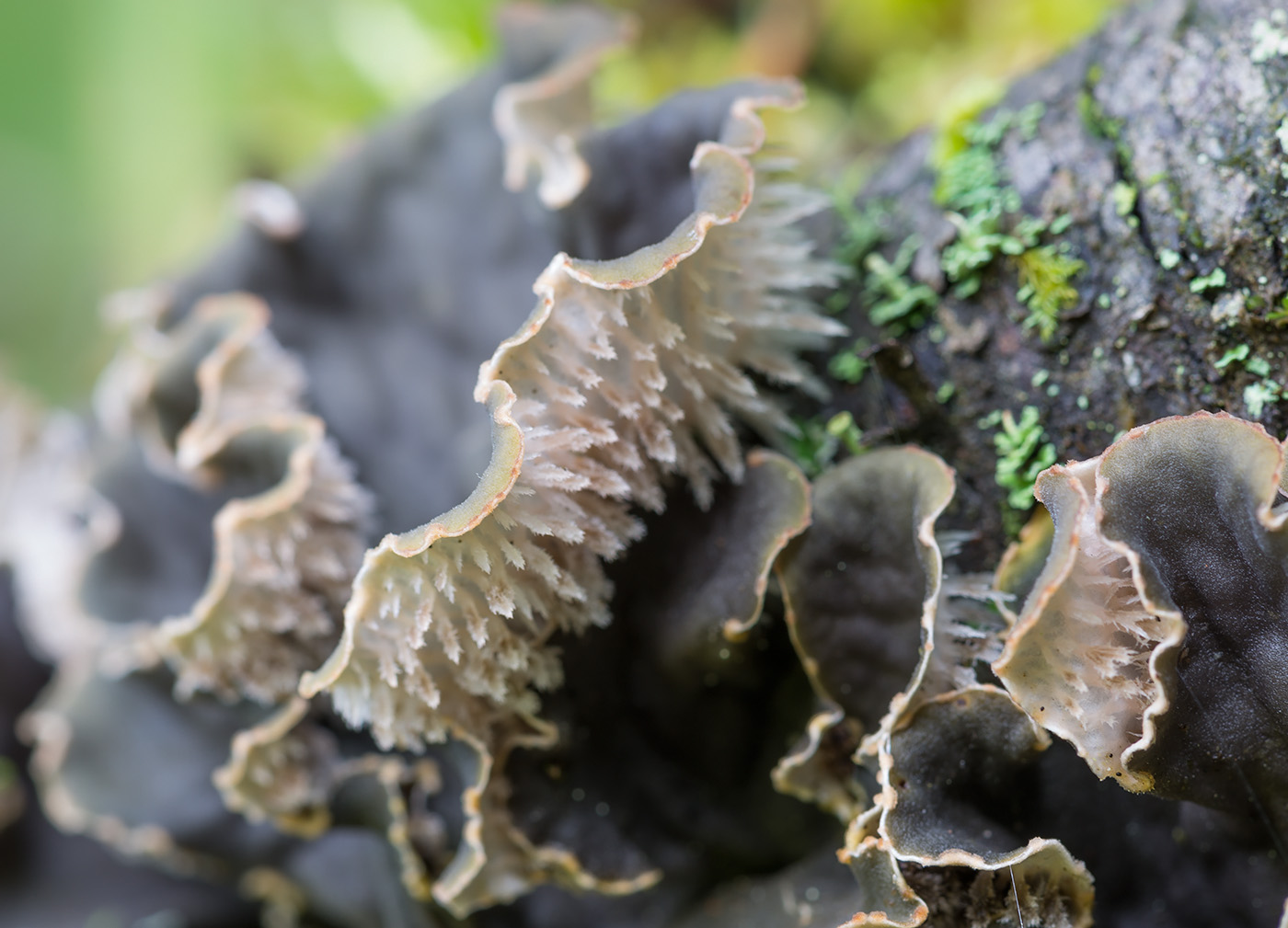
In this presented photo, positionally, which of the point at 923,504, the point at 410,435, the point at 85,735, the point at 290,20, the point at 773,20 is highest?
the point at 290,20

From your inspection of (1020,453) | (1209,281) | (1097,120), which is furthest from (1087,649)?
(1097,120)

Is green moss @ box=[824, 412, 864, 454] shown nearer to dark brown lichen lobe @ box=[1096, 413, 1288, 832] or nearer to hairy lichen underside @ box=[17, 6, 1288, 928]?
hairy lichen underside @ box=[17, 6, 1288, 928]

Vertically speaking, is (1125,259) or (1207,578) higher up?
(1125,259)

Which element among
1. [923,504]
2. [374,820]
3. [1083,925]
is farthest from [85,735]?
[1083,925]

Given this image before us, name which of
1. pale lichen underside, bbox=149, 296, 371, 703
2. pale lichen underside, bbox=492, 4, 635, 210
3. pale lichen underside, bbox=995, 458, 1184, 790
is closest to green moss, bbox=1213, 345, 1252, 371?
pale lichen underside, bbox=995, 458, 1184, 790

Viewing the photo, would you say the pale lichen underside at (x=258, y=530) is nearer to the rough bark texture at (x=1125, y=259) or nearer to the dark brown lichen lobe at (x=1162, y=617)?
the rough bark texture at (x=1125, y=259)

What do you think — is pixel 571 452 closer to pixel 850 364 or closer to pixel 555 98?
pixel 850 364

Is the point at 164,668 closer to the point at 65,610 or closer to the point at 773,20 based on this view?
the point at 65,610

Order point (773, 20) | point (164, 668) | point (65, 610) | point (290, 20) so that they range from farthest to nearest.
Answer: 1. point (290, 20)
2. point (773, 20)
3. point (65, 610)
4. point (164, 668)
